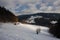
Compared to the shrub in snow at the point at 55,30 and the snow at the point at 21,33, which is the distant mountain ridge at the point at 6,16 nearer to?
the snow at the point at 21,33

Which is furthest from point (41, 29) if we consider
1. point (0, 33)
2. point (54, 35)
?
point (0, 33)

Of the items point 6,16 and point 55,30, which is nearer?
point 55,30

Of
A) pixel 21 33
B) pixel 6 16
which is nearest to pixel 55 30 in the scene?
pixel 21 33

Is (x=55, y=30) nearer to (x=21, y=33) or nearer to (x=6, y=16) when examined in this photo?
(x=21, y=33)

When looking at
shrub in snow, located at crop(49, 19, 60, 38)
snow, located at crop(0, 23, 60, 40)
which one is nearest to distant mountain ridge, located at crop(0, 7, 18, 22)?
snow, located at crop(0, 23, 60, 40)

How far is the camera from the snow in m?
4.06

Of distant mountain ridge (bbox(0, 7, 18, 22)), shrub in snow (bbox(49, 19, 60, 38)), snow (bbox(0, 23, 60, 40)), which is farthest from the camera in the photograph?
distant mountain ridge (bbox(0, 7, 18, 22))

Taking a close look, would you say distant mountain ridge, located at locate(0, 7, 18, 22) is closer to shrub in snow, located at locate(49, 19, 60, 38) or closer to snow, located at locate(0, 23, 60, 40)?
snow, located at locate(0, 23, 60, 40)

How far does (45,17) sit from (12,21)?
1415mm

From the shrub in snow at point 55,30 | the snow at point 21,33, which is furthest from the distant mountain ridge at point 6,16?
the shrub in snow at point 55,30

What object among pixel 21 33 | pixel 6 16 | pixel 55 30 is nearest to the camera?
pixel 21 33

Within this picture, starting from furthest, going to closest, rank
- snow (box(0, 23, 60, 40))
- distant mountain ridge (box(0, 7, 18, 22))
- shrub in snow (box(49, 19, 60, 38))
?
distant mountain ridge (box(0, 7, 18, 22)) → shrub in snow (box(49, 19, 60, 38)) → snow (box(0, 23, 60, 40))

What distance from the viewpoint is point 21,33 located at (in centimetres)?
454

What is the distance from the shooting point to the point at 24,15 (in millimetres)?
5188
